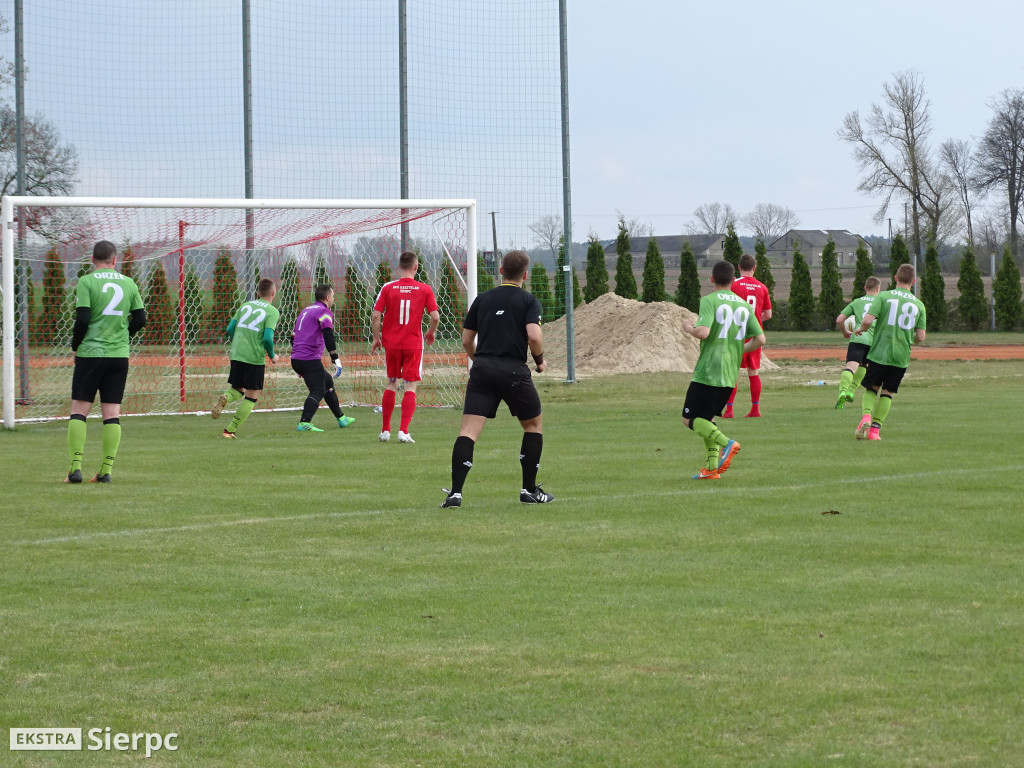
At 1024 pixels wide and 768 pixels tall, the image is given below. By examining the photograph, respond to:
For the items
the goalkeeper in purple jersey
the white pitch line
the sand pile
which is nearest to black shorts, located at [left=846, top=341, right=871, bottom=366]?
the white pitch line

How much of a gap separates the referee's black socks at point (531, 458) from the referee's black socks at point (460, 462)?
0.42 meters

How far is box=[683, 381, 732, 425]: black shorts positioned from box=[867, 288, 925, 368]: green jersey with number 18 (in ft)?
11.9

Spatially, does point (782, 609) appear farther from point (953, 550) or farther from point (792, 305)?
point (792, 305)

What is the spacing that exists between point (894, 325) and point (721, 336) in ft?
12.2

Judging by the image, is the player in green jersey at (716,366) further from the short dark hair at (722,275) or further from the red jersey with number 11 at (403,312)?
the red jersey with number 11 at (403,312)

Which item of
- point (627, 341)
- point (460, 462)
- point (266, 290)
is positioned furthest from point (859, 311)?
point (627, 341)

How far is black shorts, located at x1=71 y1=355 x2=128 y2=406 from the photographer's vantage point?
36.9 feet

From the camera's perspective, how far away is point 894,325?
1404cm

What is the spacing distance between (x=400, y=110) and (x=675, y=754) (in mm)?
21541

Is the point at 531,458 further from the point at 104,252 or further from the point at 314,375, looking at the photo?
the point at 314,375

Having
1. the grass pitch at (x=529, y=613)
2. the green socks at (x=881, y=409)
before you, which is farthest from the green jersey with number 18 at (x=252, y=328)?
the green socks at (x=881, y=409)

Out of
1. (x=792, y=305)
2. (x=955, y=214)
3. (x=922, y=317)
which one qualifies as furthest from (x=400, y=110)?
(x=955, y=214)

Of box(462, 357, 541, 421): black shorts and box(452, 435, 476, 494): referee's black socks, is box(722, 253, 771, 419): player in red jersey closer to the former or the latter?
box(462, 357, 541, 421): black shorts

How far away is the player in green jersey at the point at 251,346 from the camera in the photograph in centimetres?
1577
